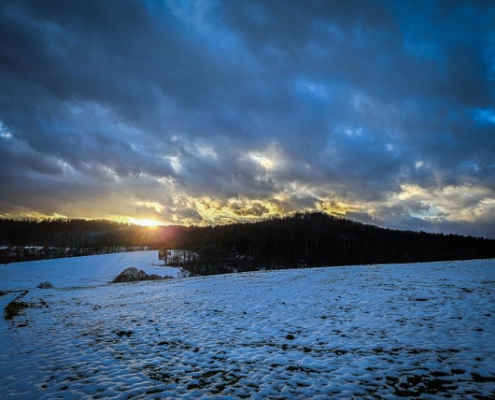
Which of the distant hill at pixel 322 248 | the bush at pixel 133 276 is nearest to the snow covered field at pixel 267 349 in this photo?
the bush at pixel 133 276

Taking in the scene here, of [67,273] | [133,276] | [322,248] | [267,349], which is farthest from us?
[322,248]

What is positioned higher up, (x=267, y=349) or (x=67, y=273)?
(x=267, y=349)

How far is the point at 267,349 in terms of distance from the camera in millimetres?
10547

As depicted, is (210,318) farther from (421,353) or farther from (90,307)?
(90,307)

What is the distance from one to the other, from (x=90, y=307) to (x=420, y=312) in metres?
24.6

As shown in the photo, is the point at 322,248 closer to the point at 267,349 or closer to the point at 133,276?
the point at 133,276

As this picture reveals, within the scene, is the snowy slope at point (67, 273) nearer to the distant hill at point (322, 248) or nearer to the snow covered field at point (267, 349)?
the distant hill at point (322, 248)

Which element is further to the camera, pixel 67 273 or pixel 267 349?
pixel 67 273

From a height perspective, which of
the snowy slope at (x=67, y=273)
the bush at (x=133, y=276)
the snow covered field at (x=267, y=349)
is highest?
the snow covered field at (x=267, y=349)

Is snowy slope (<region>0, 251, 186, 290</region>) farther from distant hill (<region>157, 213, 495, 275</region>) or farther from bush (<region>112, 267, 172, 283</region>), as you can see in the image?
distant hill (<region>157, 213, 495, 275</region>)

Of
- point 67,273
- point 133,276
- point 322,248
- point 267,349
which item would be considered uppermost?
point 267,349

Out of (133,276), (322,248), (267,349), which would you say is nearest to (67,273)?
(133,276)

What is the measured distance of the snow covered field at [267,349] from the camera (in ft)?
24.6

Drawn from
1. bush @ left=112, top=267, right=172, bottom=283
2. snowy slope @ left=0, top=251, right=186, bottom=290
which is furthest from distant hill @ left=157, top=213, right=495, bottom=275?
bush @ left=112, top=267, right=172, bottom=283
